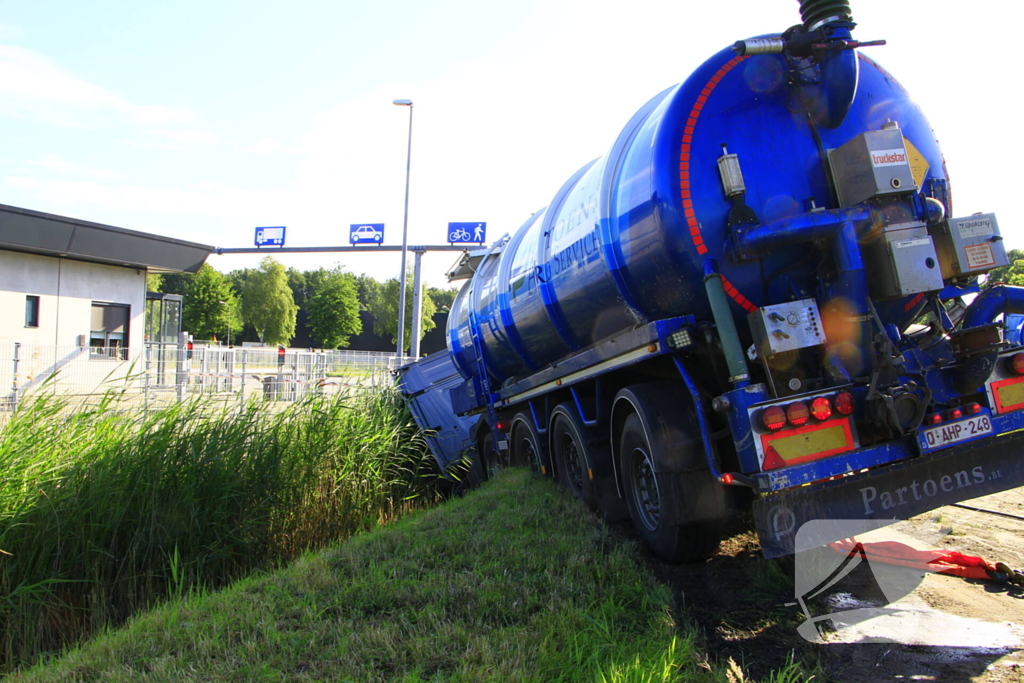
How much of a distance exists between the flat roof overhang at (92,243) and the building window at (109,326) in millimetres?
1368

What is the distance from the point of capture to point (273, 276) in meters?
54.9

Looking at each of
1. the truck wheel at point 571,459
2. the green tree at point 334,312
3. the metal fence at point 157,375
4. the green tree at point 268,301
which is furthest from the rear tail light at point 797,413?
the green tree at point 334,312

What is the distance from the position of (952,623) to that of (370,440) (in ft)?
18.5

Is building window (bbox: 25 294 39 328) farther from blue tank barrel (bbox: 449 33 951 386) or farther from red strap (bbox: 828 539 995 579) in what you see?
red strap (bbox: 828 539 995 579)

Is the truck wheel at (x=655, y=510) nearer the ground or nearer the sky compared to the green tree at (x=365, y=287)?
nearer the ground

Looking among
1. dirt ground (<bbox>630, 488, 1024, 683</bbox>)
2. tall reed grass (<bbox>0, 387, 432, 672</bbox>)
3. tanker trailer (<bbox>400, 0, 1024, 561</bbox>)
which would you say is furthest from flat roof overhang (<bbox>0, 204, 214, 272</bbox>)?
dirt ground (<bbox>630, 488, 1024, 683</bbox>)

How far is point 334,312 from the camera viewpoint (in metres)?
59.0

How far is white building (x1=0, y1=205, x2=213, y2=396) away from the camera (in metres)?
19.0

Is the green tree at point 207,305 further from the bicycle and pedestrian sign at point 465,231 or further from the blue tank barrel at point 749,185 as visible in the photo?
the blue tank barrel at point 749,185

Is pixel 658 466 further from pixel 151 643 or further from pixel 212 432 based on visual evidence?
pixel 212 432

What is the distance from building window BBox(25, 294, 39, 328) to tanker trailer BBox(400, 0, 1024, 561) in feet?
66.3

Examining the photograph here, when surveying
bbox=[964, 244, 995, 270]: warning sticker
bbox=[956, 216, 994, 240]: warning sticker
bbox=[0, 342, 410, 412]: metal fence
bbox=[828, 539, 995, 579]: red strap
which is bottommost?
bbox=[828, 539, 995, 579]: red strap

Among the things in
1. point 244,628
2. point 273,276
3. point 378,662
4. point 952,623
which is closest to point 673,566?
point 952,623

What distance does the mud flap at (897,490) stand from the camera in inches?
147
